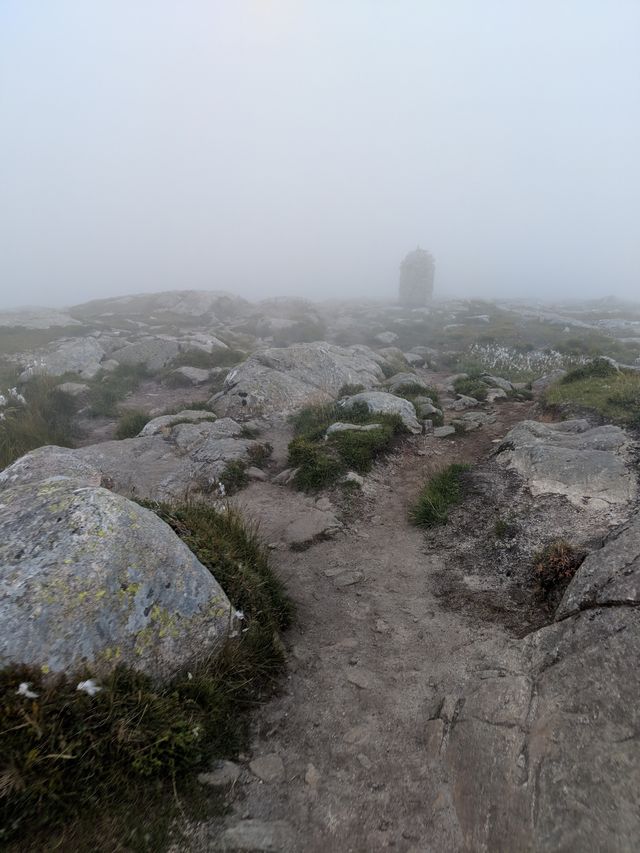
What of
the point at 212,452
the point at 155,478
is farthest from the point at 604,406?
the point at 155,478

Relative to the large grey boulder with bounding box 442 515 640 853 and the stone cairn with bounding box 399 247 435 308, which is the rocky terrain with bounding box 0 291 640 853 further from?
the stone cairn with bounding box 399 247 435 308

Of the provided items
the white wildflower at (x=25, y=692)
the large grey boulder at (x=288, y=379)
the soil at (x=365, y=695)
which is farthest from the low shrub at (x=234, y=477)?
the white wildflower at (x=25, y=692)

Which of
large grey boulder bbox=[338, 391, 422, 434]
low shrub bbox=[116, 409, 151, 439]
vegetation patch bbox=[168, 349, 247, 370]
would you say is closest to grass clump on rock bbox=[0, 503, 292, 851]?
large grey boulder bbox=[338, 391, 422, 434]

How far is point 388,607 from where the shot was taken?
22.9ft

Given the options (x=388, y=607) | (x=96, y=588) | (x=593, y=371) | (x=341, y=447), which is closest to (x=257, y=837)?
(x=96, y=588)

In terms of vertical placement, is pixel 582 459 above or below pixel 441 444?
above

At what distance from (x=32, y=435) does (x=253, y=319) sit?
42.4 metres

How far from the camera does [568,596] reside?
566 cm

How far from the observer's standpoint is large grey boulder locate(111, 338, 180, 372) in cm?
2742

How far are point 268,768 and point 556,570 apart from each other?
15.8 feet

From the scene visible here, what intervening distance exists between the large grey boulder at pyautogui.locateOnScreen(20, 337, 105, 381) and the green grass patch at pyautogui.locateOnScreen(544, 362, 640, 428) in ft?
79.1

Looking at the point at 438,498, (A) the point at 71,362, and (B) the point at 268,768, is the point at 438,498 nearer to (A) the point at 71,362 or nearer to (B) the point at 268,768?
(B) the point at 268,768

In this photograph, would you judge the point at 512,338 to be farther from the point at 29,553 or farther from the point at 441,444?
the point at 29,553

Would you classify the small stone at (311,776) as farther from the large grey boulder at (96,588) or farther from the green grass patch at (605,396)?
the green grass patch at (605,396)
